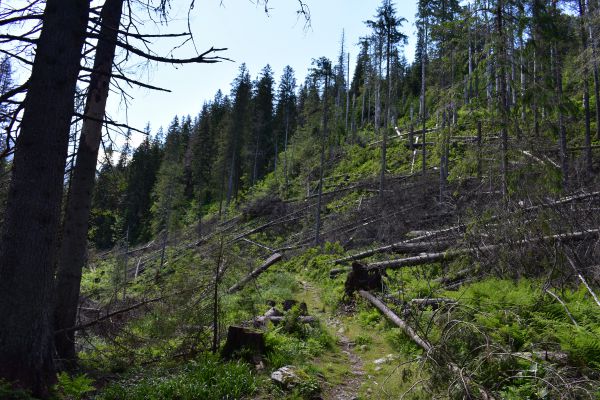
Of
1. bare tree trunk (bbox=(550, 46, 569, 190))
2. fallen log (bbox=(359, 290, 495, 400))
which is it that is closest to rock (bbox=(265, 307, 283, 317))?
fallen log (bbox=(359, 290, 495, 400))

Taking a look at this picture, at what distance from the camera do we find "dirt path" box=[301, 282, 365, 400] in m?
Result: 5.13

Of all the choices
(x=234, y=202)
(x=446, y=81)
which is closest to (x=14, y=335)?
(x=446, y=81)

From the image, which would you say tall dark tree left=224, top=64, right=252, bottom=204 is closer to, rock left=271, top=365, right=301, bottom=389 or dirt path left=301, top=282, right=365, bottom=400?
dirt path left=301, top=282, right=365, bottom=400

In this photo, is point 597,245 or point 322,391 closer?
point 322,391

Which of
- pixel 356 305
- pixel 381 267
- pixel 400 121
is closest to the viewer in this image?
pixel 356 305

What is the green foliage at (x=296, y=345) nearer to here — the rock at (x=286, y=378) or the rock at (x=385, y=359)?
the rock at (x=286, y=378)

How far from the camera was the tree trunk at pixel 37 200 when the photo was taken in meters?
3.36

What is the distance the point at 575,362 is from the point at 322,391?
291 cm

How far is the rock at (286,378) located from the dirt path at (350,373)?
408 millimetres

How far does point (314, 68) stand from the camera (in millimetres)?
22766

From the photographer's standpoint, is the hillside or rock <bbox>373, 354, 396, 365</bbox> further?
rock <bbox>373, 354, 396, 365</bbox>

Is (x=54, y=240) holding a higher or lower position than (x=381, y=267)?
higher

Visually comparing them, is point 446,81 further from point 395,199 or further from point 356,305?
point 356,305

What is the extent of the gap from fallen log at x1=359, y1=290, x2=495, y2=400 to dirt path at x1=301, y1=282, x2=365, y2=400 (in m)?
0.90
